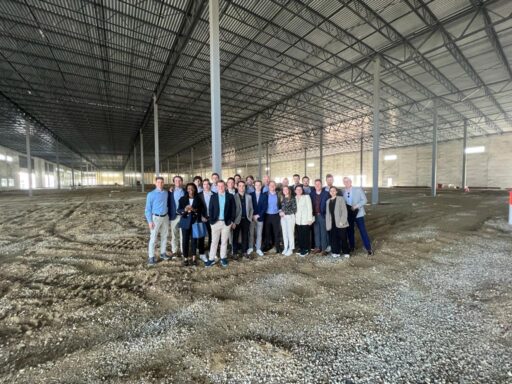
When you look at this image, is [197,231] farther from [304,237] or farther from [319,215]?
[319,215]

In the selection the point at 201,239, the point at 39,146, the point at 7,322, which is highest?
the point at 39,146

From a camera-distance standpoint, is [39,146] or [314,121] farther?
[39,146]

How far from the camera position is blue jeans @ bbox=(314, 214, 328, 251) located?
494 centimetres

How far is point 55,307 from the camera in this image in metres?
2.96

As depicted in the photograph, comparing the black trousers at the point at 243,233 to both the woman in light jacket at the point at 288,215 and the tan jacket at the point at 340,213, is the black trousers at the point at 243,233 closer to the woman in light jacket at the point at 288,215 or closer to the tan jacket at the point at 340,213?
the woman in light jacket at the point at 288,215

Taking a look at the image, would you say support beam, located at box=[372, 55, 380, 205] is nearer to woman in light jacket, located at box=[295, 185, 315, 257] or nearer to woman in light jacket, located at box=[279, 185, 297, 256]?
woman in light jacket, located at box=[295, 185, 315, 257]

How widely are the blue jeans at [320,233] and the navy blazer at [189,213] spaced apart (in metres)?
2.56

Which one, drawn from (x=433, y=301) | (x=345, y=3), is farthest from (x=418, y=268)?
(x=345, y=3)

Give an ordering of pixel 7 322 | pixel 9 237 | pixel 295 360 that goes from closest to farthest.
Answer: pixel 295 360, pixel 7 322, pixel 9 237

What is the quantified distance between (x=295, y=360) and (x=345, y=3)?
12.1 meters

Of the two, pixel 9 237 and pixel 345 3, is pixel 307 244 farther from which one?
pixel 345 3

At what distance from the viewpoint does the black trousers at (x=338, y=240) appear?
4.66 meters

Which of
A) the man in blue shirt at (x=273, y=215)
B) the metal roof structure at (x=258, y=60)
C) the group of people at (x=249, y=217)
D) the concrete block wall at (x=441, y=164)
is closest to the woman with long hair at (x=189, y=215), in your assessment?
the group of people at (x=249, y=217)

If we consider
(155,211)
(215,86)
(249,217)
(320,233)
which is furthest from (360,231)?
(215,86)
